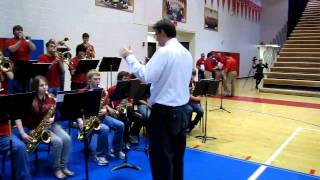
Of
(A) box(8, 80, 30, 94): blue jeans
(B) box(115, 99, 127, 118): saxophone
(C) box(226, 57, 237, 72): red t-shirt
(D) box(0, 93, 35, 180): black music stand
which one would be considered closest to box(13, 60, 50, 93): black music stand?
(A) box(8, 80, 30, 94): blue jeans

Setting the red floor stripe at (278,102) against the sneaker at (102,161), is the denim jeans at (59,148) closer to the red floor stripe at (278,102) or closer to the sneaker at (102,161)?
the sneaker at (102,161)

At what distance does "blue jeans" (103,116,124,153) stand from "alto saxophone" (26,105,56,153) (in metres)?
0.99

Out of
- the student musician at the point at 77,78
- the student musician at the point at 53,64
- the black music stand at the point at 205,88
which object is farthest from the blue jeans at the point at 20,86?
the black music stand at the point at 205,88

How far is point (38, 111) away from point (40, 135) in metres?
0.32

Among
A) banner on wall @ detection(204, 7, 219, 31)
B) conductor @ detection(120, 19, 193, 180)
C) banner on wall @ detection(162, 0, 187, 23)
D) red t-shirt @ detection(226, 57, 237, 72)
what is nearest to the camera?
conductor @ detection(120, 19, 193, 180)

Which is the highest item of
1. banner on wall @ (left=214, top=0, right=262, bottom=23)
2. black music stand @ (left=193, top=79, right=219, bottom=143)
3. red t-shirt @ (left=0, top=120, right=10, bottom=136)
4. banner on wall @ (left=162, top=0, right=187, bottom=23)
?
banner on wall @ (left=214, top=0, right=262, bottom=23)

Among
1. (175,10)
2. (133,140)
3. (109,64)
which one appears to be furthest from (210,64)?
(133,140)

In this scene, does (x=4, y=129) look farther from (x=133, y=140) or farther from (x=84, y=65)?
(x=84, y=65)

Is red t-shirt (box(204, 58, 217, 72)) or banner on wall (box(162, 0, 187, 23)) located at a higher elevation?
banner on wall (box(162, 0, 187, 23))

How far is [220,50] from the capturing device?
18.3 metres

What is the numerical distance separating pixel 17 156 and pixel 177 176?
1.89 metres

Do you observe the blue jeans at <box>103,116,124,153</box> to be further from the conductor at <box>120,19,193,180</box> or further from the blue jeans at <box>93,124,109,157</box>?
the conductor at <box>120,19,193,180</box>

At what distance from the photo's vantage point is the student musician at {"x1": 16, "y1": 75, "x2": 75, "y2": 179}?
427 centimetres

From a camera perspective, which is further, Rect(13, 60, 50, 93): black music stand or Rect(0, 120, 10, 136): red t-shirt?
Rect(13, 60, 50, 93): black music stand
